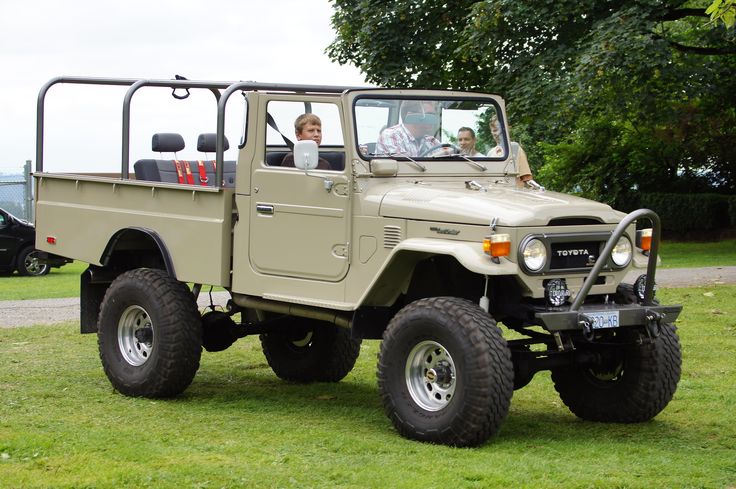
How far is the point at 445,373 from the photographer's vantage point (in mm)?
7809

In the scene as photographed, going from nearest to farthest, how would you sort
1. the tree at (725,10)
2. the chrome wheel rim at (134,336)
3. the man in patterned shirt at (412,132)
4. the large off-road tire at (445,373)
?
the large off-road tire at (445,373) → the man in patterned shirt at (412,132) → the chrome wheel rim at (134,336) → the tree at (725,10)

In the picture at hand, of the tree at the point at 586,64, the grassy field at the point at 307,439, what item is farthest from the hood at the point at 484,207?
the tree at the point at 586,64

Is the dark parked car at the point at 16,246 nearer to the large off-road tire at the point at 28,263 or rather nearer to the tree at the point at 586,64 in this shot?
the large off-road tire at the point at 28,263

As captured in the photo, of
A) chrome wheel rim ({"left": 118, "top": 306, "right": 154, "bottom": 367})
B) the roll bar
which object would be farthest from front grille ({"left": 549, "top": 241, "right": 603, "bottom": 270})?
chrome wheel rim ({"left": 118, "top": 306, "right": 154, "bottom": 367})

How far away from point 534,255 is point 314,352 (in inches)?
129

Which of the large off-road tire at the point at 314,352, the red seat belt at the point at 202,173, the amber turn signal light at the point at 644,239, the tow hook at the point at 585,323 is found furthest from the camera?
the red seat belt at the point at 202,173

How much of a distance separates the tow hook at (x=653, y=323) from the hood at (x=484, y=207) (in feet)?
2.23

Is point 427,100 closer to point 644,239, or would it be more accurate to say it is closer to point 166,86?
point 644,239

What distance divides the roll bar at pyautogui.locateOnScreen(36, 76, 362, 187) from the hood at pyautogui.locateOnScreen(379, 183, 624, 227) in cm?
106

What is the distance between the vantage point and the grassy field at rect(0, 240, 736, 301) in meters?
19.8

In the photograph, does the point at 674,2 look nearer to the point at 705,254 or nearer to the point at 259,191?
the point at 705,254

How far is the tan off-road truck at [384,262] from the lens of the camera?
305 inches

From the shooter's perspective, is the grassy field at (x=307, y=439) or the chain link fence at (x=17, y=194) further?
the chain link fence at (x=17, y=194)

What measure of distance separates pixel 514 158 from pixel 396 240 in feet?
6.16
